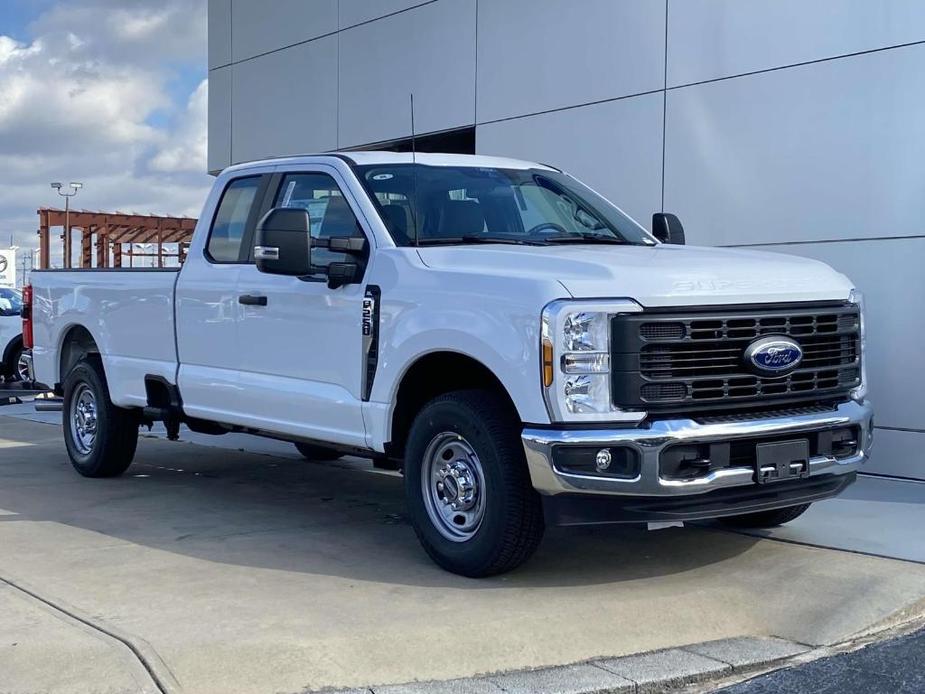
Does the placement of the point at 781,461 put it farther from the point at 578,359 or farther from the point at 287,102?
the point at 287,102

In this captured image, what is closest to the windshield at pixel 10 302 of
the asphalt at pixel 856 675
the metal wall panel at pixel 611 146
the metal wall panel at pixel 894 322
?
the metal wall panel at pixel 611 146

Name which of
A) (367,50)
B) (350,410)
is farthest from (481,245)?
(367,50)

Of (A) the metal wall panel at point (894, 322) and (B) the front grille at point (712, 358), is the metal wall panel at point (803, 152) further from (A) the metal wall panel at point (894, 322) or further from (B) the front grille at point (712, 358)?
(B) the front grille at point (712, 358)

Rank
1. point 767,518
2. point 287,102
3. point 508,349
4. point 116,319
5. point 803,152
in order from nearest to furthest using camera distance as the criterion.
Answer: point 508,349
point 767,518
point 116,319
point 803,152
point 287,102

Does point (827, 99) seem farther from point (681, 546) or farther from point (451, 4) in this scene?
point (451, 4)

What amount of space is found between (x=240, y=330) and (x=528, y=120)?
6.02 m

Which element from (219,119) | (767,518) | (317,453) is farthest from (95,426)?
(219,119)

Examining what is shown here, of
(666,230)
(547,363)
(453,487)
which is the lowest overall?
(453,487)

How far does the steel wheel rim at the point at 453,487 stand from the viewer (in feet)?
19.3

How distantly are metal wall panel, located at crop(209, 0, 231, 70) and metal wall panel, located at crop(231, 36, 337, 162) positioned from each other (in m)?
0.54

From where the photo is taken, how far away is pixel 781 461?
5.65 meters

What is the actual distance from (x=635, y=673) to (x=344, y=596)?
1597 mm

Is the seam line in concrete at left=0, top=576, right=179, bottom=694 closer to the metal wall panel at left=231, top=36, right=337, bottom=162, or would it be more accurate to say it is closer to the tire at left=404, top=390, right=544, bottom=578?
the tire at left=404, top=390, right=544, bottom=578

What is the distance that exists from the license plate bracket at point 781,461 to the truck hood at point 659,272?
0.70 m
